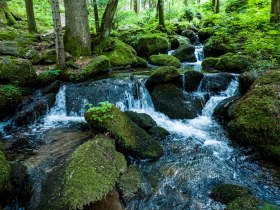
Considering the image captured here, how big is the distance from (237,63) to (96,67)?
5727mm

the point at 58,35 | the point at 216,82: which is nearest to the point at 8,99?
the point at 58,35

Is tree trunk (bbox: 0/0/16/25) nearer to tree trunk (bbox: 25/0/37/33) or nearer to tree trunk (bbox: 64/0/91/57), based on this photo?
tree trunk (bbox: 25/0/37/33)

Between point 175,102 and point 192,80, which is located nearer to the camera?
point 175,102

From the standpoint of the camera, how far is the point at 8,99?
7137 mm

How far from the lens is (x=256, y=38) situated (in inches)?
434

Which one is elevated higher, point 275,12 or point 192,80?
point 275,12

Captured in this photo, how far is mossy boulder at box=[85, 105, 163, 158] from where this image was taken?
5551mm

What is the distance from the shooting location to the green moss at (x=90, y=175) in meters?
3.71

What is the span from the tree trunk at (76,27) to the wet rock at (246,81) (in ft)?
21.3

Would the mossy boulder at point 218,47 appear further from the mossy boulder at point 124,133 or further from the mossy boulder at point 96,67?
the mossy boulder at point 124,133

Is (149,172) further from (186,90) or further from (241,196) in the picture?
(186,90)

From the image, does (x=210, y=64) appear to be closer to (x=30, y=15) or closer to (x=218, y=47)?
(x=218, y=47)

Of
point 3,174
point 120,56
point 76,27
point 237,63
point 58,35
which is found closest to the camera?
point 3,174

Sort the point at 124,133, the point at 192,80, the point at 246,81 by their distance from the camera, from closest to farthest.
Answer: the point at 124,133, the point at 246,81, the point at 192,80
